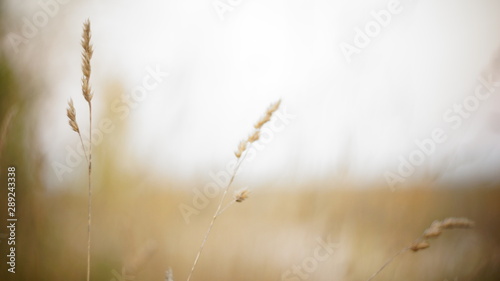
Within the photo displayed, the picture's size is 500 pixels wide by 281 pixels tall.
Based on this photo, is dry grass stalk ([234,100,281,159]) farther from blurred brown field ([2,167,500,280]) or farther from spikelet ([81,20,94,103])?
blurred brown field ([2,167,500,280])

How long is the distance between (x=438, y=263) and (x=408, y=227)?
0.18 m

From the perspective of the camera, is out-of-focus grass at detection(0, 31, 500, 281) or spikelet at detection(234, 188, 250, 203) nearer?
spikelet at detection(234, 188, 250, 203)

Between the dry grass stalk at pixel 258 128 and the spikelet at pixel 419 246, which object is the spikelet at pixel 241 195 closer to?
the dry grass stalk at pixel 258 128

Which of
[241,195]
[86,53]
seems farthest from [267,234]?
[86,53]

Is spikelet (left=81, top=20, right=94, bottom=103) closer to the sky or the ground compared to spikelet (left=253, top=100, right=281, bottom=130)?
closer to the sky

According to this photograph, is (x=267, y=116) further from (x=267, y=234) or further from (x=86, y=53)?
(x=267, y=234)

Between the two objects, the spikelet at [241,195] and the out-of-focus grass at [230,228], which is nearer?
the spikelet at [241,195]

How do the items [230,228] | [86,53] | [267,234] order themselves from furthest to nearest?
[230,228]
[267,234]
[86,53]

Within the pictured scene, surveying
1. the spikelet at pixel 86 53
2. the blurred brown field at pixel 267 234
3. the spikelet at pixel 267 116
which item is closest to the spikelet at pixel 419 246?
the blurred brown field at pixel 267 234

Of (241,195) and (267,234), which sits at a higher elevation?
(241,195)

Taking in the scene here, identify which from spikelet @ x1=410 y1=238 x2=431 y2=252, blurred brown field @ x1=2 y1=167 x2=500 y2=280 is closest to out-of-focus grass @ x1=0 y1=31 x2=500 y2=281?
blurred brown field @ x1=2 y1=167 x2=500 y2=280

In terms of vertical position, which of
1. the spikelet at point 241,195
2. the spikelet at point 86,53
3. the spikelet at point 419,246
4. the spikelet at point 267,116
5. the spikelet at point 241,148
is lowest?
the spikelet at point 419,246

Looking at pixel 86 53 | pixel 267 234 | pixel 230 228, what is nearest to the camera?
pixel 86 53

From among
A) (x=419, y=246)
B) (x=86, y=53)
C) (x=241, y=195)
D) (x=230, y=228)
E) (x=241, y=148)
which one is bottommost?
(x=419, y=246)
